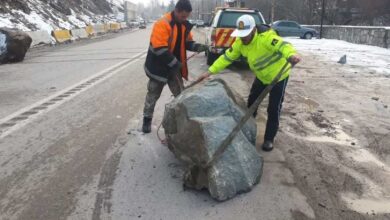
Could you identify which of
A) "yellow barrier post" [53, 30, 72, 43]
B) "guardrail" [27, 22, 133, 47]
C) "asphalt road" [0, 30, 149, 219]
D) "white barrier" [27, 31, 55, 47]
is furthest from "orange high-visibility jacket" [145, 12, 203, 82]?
"yellow barrier post" [53, 30, 72, 43]

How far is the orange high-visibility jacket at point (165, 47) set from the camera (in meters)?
5.22

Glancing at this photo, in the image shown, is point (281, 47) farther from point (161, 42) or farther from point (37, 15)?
point (37, 15)

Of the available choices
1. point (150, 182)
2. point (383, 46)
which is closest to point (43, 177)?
point (150, 182)

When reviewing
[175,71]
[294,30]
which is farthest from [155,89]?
[294,30]

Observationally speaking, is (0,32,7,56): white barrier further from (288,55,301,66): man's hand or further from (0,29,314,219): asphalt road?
(288,55,301,66): man's hand

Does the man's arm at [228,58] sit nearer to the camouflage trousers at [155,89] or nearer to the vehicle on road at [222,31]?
the camouflage trousers at [155,89]

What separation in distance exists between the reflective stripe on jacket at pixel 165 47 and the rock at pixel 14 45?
11.0 m

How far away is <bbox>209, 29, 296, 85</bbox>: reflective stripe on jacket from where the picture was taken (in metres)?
4.77

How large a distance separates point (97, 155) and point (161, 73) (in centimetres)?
136

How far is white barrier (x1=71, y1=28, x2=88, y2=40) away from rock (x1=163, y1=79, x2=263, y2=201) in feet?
93.3

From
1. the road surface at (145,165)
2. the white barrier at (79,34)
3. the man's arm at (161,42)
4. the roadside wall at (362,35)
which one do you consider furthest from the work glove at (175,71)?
the white barrier at (79,34)

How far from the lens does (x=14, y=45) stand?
15156 mm

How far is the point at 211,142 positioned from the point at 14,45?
13.2 meters

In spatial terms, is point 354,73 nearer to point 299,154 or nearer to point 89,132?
point 299,154
